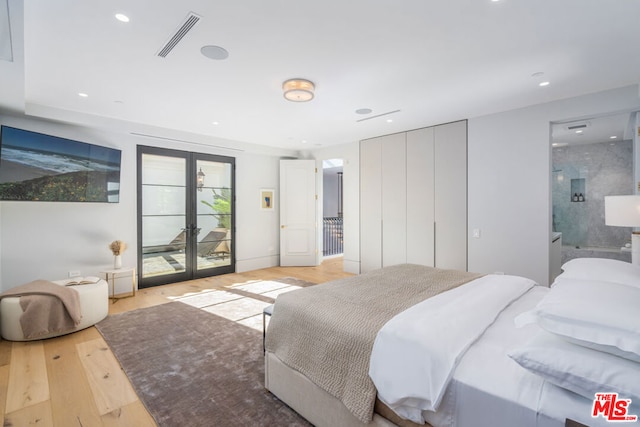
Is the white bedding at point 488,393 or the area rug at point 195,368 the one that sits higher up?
the white bedding at point 488,393

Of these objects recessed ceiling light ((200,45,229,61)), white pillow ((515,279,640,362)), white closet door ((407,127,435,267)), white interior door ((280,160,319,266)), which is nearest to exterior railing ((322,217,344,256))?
white interior door ((280,160,319,266))

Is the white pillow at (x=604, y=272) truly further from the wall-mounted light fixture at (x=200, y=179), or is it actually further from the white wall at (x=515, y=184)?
the wall-mounted light fixture at (x=200, y=179)

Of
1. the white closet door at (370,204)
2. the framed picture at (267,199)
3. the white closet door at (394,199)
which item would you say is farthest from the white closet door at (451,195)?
the framed picture at (267,199)

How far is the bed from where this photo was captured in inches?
40.6

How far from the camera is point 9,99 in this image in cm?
319

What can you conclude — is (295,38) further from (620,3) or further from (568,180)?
(568,180)

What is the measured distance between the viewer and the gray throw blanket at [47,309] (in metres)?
2.86

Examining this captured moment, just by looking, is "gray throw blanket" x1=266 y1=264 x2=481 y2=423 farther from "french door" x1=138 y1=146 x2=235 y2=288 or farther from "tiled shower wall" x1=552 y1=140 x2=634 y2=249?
"tiled shower wall" x1=552 y1=140 x2=634 y2=249

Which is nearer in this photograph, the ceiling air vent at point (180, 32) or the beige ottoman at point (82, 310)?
the ceiling air vent at point (180, 32)

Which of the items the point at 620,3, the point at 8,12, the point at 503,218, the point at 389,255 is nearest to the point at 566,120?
the point at 503,218

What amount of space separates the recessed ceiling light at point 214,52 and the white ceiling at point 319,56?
0.18 feet

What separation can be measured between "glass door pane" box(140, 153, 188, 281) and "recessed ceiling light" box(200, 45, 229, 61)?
3.15m

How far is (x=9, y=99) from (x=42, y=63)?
0.99 metres

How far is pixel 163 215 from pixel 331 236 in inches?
181
